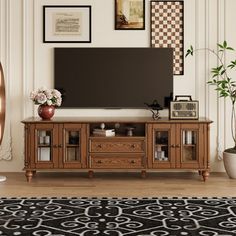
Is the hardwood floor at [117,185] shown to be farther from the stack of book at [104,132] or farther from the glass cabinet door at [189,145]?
Result: the stack of book at [104,132]

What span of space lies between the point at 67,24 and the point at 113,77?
0.85 m

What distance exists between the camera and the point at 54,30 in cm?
578

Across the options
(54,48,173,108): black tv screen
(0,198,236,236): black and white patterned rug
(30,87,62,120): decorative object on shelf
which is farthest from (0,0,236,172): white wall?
(0,198,236,236): black and white patterned rug

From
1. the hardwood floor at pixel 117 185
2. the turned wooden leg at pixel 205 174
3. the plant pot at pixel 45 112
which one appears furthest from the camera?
the plant pot at pixel 45 112

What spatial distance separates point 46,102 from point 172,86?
151 centimetres

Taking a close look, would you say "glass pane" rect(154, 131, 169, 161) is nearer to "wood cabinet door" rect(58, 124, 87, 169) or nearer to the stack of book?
the stack of book

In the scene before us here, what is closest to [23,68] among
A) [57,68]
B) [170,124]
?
[57,68]

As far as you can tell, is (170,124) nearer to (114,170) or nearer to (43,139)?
(114,170)

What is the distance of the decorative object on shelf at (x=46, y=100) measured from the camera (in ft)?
17.5

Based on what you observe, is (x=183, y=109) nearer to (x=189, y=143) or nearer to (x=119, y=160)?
(x=189, y=143)

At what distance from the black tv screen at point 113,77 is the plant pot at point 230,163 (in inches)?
37.5

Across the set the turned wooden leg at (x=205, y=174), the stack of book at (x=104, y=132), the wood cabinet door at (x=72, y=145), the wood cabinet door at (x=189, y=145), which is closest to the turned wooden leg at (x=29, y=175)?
the wood cabinet door at (x=72, y=145)

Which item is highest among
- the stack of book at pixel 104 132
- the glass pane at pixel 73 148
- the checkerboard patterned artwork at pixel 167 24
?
the checkerboard patterned artwork at pixel 167 24

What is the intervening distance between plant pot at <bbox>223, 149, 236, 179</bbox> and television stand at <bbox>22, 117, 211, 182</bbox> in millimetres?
287
